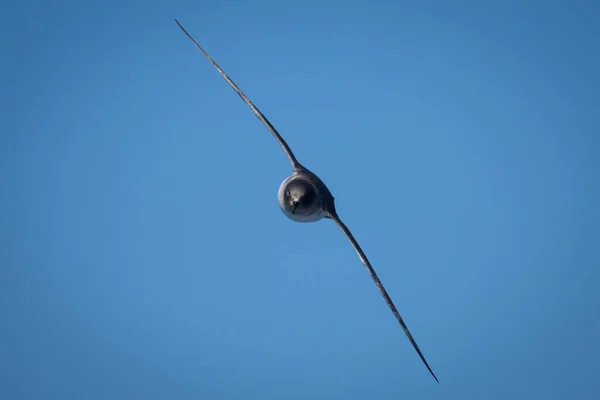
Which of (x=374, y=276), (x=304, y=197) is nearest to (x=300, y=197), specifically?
(x=304, y=197)

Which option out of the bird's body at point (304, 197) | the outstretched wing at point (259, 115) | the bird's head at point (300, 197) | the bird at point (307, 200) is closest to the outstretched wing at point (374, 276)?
the bird at point (307, 200)

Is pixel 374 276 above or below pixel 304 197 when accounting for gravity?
below

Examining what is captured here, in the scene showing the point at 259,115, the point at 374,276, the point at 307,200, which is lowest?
the point at 374,276

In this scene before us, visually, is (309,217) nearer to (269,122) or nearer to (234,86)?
(269,122)

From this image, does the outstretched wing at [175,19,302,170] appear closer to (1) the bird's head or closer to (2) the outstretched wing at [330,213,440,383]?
(1) the bird's head

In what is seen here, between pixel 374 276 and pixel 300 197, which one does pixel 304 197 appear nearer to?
pixel 300 197

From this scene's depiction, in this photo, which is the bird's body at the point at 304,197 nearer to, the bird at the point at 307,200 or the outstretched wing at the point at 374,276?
the bird at the point at 307,200

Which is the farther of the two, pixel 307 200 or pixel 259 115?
pixel 259 115

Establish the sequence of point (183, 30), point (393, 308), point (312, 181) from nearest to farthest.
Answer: point (393, 308)
point (312, 181)
point (183, 30)

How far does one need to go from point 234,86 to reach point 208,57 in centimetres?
148

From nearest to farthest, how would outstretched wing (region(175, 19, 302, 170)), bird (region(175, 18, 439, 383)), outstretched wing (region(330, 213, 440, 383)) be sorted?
outstretched wing (region(330, 213, 440, 383)) → bird (region(175, 18, 439, 383)) → outstretched wing (region(175, 19, 302, 170))

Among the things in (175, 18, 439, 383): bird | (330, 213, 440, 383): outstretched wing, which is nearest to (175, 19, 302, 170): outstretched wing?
(175, 18, 439, 383): bird

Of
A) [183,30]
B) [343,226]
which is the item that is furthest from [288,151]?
[183,30]

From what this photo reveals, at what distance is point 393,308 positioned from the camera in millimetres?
17297
